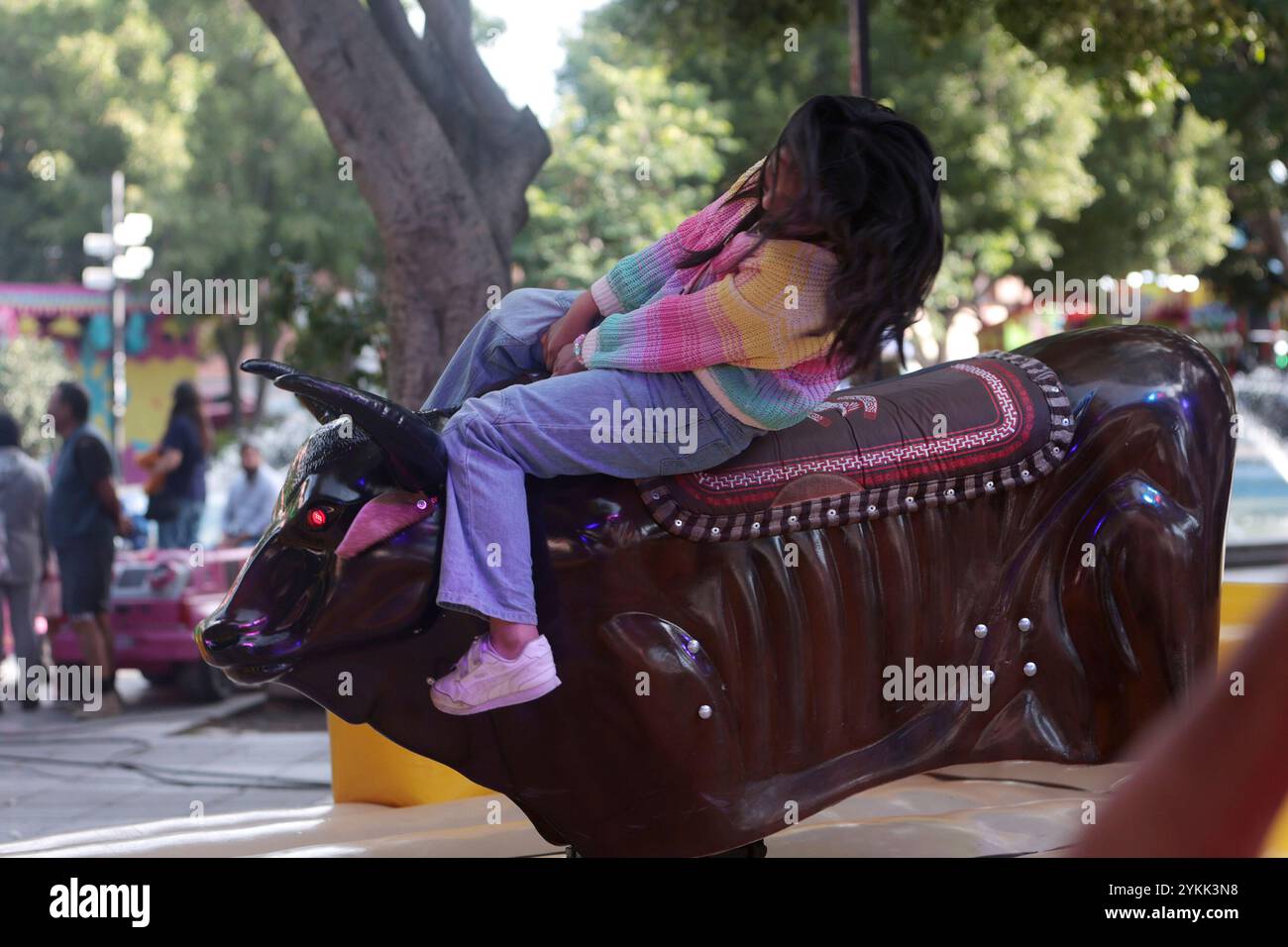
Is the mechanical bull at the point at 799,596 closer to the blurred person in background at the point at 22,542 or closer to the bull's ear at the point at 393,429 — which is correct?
the bull's ear at the point at 393,429

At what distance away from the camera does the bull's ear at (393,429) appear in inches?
108

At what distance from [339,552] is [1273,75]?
12851 mm

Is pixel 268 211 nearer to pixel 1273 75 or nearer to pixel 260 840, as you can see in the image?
pixel 1273 75

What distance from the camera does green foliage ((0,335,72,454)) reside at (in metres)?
23.4

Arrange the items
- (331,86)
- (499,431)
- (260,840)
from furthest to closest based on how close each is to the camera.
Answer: (331,86)
(260,840)
(499,431)

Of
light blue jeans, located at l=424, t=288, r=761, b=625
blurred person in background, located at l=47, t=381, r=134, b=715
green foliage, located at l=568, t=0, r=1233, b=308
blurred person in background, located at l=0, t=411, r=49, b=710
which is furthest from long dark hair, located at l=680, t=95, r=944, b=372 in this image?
green foliage, located at l=568, t=0, r=1233, b=308

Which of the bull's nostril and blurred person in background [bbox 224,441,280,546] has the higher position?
blurred person in background [bbox 224,441,280,546]

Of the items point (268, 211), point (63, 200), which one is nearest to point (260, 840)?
point (268, 211)

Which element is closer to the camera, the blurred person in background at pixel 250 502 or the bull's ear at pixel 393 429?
the bull's ear at pixel 393 429

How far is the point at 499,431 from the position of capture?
283 cm

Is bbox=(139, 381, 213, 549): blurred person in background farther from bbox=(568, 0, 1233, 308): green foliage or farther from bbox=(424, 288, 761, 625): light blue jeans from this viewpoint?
bbox=(424, 288, 761, 625): light blue jeans

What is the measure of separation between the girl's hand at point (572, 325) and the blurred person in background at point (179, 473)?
7.12 m

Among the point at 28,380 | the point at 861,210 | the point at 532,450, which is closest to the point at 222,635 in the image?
the point at 532,450

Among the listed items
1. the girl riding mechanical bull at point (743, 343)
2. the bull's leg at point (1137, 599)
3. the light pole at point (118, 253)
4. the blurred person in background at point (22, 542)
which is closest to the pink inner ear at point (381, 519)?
the girl riding mechanical bull at point (743, 343)
